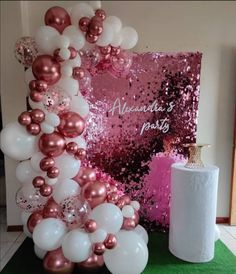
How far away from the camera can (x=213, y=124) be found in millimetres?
2307

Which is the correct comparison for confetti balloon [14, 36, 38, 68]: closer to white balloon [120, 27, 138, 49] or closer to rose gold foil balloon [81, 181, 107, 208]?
Result: white balloon [120, 27, 138, 49]

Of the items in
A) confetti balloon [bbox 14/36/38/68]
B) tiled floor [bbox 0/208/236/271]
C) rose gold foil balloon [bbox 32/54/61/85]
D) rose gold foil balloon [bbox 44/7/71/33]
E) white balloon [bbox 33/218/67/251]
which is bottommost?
tiled floor [bbox 0/208/236/271]

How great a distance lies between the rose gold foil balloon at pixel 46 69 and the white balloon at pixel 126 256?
1049 millimetres

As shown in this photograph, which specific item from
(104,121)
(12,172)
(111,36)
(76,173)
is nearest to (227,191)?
(104,121)

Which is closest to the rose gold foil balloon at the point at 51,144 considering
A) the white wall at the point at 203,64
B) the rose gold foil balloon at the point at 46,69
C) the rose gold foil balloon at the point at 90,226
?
the rose gold foil balloon at the point at 46,69

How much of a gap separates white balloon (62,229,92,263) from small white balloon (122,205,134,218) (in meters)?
0.31

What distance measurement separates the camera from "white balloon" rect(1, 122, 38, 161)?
4.81ft

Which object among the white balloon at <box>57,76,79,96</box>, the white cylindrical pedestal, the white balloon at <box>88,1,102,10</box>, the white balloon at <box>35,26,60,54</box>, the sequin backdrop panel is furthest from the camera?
the sequin backdrop panel

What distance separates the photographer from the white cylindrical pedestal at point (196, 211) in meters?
1.71

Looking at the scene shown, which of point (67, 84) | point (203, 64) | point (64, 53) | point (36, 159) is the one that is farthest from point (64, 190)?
point (203, 64)

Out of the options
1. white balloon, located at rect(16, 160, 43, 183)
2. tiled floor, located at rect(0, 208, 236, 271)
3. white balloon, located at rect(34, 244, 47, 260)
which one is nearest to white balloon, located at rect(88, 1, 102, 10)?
white balloon, located at rect(16, 160, 43, 183)

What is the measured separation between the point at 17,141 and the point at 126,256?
927 millimetres

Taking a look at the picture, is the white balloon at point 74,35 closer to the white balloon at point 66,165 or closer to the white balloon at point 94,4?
the white balloon at point 94,4

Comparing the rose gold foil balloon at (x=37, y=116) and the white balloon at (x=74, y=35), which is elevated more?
the white balloon at (x=74, y=35)
